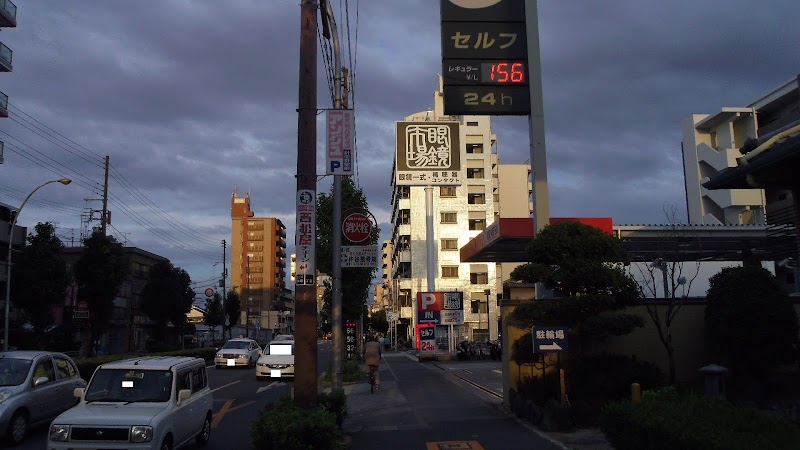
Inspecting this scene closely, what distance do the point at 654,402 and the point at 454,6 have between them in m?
12.0

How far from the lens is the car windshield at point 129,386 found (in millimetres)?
9641

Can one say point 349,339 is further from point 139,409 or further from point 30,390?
point 139,409

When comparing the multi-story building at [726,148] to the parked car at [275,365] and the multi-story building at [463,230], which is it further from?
the parked car at [275,365]

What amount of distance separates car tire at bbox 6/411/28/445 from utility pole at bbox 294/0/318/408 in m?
5.68

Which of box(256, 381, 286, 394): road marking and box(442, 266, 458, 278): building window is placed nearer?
box(256, 381, 286, 394): road marking

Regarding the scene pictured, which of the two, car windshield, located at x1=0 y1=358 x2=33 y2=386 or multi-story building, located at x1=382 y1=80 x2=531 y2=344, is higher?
multi-story building, located at x1=382 y1=80 x2=531 y2=344

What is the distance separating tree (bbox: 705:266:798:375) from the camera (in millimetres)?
12094

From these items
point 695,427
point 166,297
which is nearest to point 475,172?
point 166,297

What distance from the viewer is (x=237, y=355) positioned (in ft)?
112

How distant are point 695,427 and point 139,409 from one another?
7202 mm

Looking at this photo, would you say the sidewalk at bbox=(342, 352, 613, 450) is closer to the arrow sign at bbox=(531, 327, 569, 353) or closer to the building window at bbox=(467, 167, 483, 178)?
the arrow sign at bbox=(531, 327, 569, 353)

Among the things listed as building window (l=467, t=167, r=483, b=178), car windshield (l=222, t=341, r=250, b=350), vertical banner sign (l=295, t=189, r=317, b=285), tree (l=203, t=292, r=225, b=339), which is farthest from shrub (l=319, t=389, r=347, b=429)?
tree (l=203, t=292, r=225, b=339)

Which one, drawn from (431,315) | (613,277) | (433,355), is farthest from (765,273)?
(433,355)

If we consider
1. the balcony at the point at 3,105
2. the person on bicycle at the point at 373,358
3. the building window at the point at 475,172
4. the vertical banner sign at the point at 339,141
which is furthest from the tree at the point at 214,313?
the vertical banner sign at the point at 339,141
